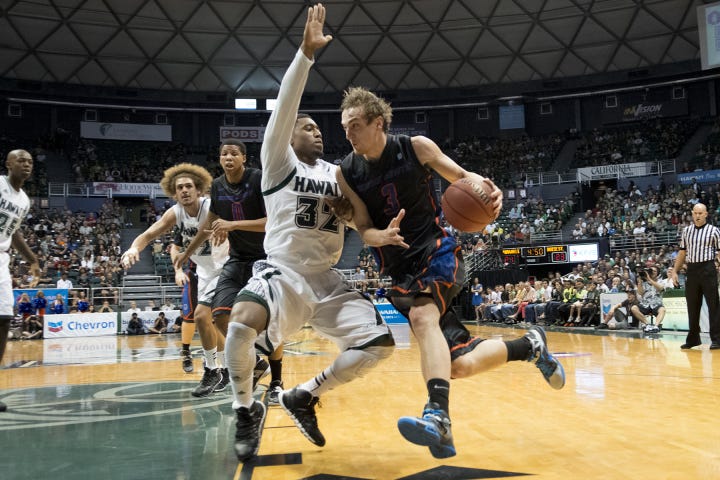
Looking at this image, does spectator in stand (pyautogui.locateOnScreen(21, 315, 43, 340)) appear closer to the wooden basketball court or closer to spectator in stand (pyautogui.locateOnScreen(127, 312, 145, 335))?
spectator in stand (pyautogui.locateOnScreen(127, 312, 145, 335))

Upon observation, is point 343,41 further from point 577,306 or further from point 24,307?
point 577,306

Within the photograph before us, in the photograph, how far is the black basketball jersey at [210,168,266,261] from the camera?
4.93m

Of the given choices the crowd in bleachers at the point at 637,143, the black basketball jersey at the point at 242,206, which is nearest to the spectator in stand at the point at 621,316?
the black basketball jersey at the point at 242,206

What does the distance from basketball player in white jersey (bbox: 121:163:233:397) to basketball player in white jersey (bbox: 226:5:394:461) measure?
6.75 feet

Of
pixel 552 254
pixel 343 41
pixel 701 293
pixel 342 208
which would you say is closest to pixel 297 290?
pixel 342 208

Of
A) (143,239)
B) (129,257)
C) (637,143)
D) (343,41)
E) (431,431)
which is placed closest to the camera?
(431,431)

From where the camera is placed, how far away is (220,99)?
35406 millimetres

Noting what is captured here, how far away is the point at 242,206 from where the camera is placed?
16.1 ft

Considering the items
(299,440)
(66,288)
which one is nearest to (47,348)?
(66,288)

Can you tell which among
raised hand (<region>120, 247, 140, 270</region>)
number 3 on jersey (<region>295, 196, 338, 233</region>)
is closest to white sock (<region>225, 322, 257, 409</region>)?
number 3 on jersey (<region>295, 196, 338, 233</region>)

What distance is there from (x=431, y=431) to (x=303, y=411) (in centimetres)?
99

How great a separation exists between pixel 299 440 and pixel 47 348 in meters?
11.2

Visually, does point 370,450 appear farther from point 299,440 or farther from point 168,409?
point 168,409

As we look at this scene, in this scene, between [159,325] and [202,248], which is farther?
[159,325]
